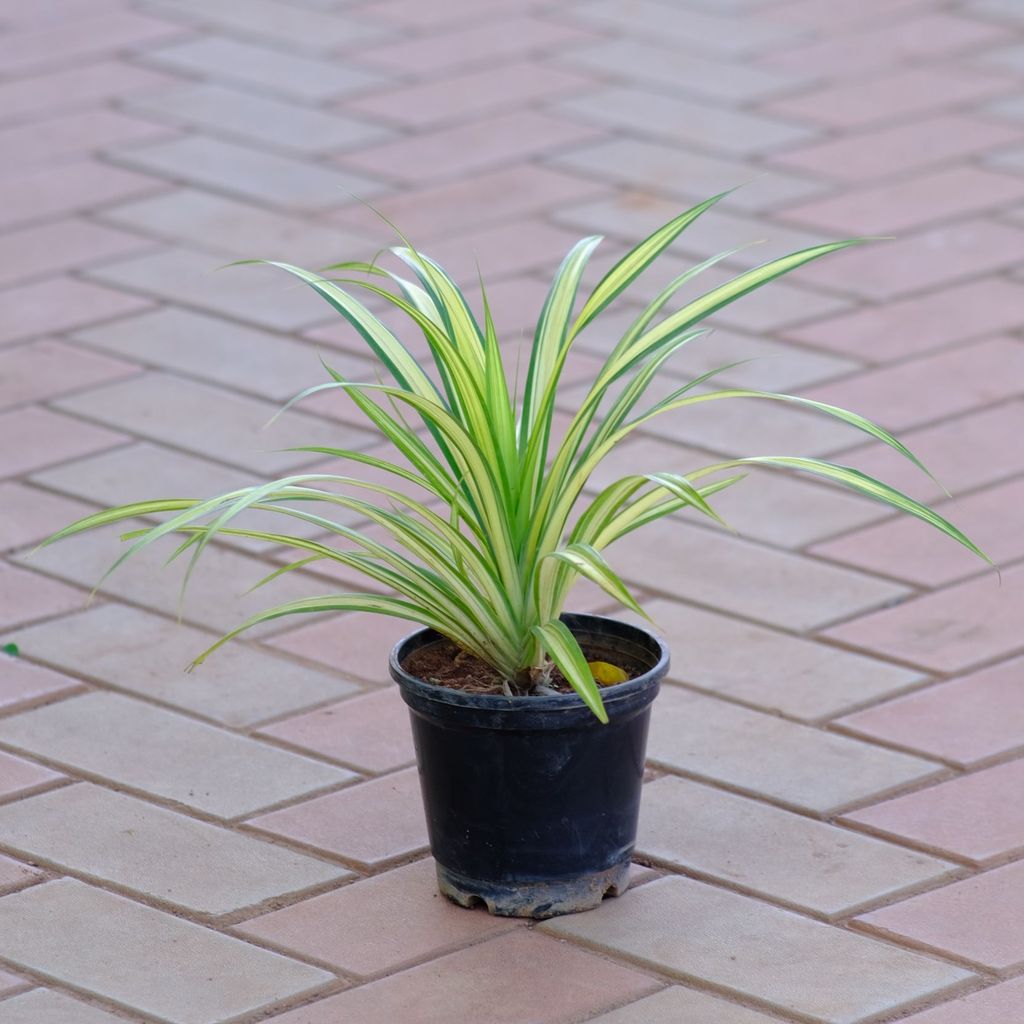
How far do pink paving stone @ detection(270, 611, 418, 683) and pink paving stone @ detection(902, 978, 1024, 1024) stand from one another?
3.14 feet

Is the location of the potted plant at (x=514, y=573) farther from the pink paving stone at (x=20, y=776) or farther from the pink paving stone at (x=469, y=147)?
the pink paving stone at (x=469, y=147)

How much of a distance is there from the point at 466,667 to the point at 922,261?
6.81 ft

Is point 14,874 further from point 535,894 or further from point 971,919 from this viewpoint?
point 971,919

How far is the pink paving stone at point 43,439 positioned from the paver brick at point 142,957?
1186 mm

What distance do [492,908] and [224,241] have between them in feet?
7.17

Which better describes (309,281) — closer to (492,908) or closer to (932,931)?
(492,908)

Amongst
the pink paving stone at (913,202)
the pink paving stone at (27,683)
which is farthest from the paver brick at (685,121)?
the pink paving stone at (27,683)

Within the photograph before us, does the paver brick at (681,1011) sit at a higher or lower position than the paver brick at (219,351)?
lower

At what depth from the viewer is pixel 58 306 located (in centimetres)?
387

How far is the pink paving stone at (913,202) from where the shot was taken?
4180 mm

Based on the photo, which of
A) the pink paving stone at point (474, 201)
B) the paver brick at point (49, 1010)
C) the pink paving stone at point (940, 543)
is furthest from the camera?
the pink paving stone at point (474, 201)

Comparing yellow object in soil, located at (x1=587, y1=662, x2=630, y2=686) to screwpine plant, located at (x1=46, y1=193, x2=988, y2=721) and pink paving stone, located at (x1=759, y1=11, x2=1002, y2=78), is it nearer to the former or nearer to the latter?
screwpine plant, located at (x1=46, y1=193, x2=988, y2=721)

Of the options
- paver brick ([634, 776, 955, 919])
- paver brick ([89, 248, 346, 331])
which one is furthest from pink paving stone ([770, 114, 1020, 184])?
paver brick ([634, 776, 955, 919])

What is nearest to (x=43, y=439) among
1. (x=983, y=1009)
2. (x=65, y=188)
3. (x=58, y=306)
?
(x=58, y=306)
